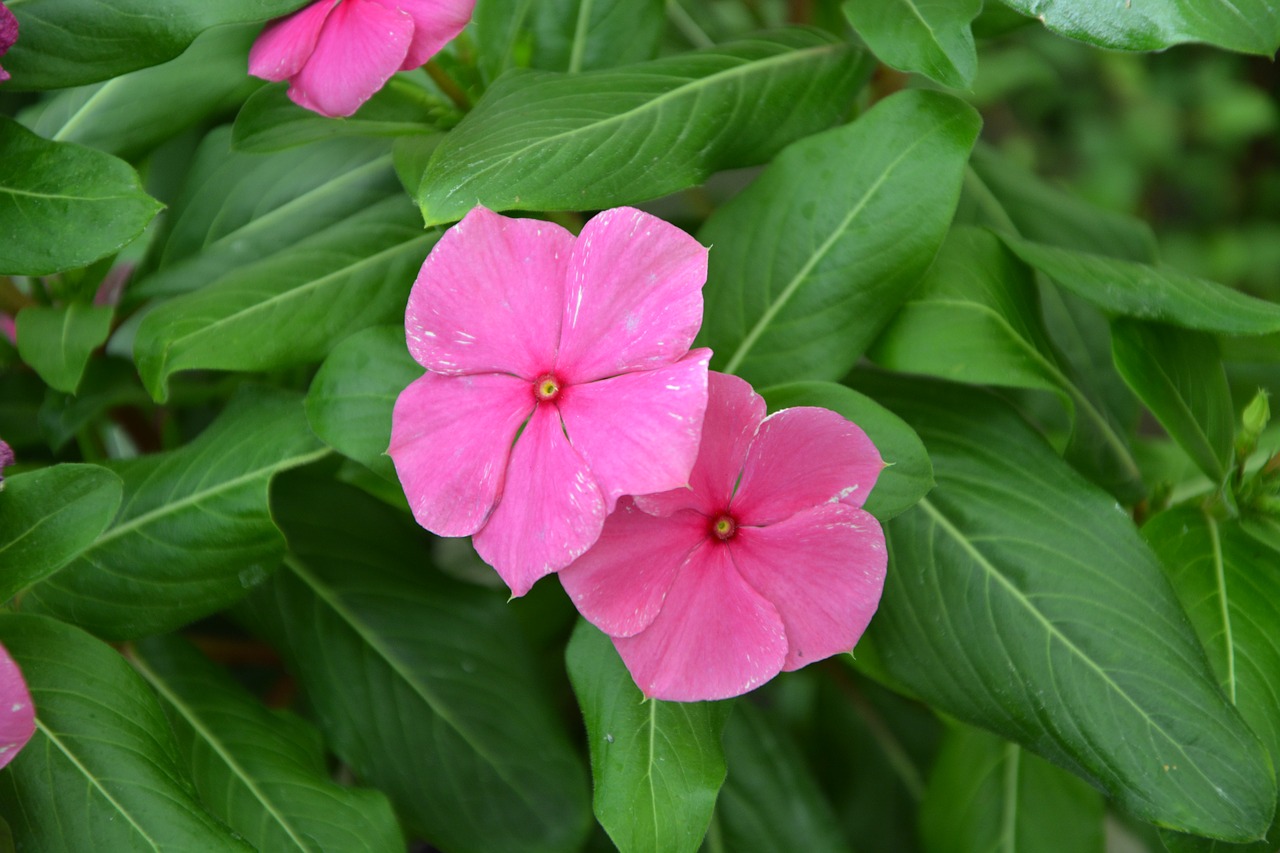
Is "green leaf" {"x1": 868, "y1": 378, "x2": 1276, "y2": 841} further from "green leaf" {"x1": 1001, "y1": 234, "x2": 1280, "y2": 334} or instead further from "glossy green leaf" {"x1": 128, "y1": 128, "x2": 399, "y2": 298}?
"glossy green leaf" {"x1": 128, "y1": 128, "x2": 399, "y2": 298}

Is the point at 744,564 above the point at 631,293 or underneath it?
underneath

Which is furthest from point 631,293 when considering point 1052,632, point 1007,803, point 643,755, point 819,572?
point 1007,803

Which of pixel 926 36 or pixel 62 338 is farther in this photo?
pixel 62 338

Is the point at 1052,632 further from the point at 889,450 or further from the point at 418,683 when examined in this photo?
the point at 418,683

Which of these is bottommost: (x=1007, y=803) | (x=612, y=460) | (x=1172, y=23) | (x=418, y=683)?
(x=1007, y=803)

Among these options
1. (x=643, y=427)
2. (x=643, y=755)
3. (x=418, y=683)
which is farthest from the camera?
(x=418, y=683)

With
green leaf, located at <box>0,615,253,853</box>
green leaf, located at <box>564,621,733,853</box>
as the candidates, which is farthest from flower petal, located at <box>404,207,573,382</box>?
green leaf, located at <box>0,615,253,853</box>

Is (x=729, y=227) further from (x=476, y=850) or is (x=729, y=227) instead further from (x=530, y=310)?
(x=476, y=850)
